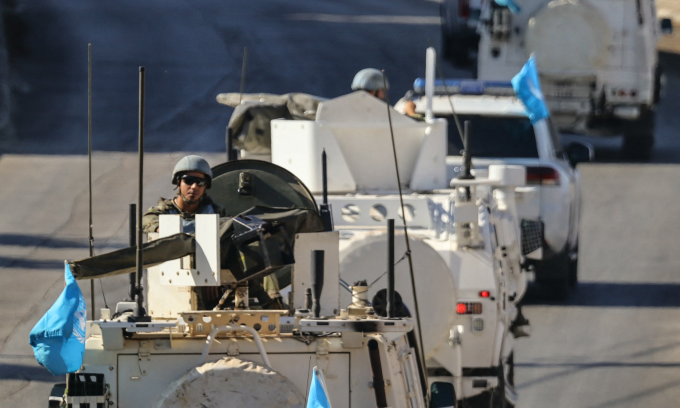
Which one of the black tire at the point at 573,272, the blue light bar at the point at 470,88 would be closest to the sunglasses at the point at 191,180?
the blue light bar at the point at 470,88

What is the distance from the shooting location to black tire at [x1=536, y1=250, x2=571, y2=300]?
14.6 metres

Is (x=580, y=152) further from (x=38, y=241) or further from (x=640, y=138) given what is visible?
(x=640, y=138)

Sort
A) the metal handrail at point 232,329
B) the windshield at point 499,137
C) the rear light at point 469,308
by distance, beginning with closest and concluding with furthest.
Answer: the metal handrail at point 232,329
the rear light at point 469,308
the windshield at point 499,137

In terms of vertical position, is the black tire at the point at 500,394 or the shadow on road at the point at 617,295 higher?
the shadow on road at the point at 617,295

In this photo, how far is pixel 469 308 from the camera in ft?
31.6

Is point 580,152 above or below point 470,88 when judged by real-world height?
below

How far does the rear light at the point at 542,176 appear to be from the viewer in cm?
1394

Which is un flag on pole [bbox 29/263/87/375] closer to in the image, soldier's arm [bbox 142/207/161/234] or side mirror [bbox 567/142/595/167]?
soldier's arm [bbox 142/207/161/234]

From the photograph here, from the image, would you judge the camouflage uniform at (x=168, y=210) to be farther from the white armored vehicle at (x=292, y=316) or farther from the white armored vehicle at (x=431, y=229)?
the white armored vehicle at (x=431, y=229)

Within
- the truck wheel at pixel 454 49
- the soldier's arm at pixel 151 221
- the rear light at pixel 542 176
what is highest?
the truck wheel at pixel 454 49

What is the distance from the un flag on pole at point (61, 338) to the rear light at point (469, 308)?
436 cm

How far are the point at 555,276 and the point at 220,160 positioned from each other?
289 inches

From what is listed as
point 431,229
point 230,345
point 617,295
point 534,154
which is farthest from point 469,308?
point 617,295

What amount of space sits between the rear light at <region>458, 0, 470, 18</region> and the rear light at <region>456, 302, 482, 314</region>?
18.0 meters
